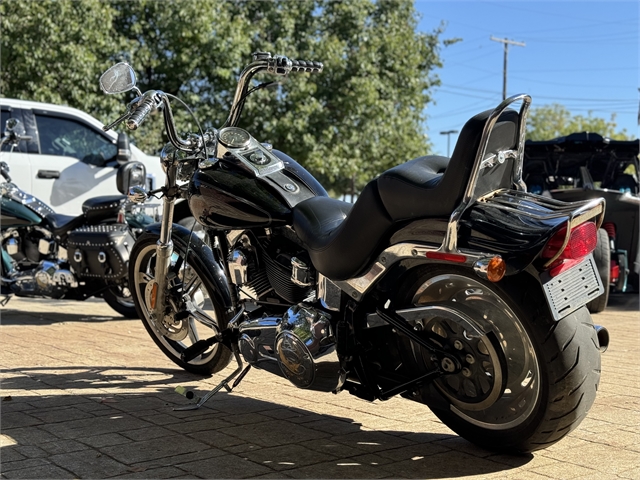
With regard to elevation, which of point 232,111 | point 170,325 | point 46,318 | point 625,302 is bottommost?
point 625,302

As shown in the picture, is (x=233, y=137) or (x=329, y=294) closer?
(x=329, y=294)

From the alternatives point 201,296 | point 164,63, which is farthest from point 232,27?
point 201,296

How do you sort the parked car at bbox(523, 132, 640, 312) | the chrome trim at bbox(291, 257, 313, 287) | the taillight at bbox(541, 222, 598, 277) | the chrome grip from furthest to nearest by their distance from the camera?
the parked car at bbox(523, 132, 640, 312) → the chrome grip → the chrome trim at bbox(291, 257, 313, 287) → the taillight at bbox(541, 222, 598, 277)

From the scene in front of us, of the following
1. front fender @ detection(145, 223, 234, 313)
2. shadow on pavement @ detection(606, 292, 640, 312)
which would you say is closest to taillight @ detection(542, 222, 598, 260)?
front fender @ detection(145, 223, 234, 313)


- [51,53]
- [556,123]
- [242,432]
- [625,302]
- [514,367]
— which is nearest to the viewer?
[514,367]

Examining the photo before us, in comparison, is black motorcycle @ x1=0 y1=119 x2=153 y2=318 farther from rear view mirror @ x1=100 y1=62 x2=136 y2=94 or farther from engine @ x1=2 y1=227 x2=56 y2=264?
rear view mirror @ x1=100 y1=62 x2=136 y2=94

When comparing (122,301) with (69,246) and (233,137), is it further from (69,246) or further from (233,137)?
(233,137)

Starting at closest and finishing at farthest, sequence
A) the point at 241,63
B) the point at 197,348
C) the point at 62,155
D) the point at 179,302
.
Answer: the point at 197,348
the point at 179,302
the point at 62,155
the point at 241,63

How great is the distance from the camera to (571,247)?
3.19m

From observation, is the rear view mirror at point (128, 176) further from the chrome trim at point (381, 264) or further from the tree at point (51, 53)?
the tree at point (51, 53)

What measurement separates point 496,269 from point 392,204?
1.89 ft

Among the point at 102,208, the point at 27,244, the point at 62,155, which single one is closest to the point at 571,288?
the point at 102,208

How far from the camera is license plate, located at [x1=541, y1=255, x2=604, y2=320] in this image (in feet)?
10.3

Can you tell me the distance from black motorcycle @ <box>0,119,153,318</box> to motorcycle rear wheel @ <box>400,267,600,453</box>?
4344mm
